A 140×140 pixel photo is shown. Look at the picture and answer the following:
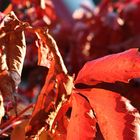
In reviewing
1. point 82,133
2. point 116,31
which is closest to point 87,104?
point 82,133

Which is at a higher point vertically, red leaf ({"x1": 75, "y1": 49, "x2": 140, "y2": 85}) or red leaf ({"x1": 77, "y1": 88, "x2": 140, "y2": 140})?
red leaf ({"x1": 75, "y1": 49, "x2": 140, "y2": 85})

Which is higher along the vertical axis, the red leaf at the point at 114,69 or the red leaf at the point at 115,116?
the red leaf at the point at 114,69

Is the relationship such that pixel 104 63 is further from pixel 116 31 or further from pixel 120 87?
pixel 116 31
